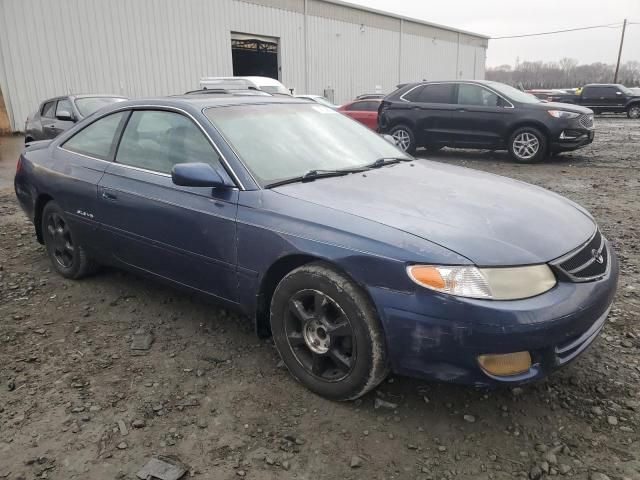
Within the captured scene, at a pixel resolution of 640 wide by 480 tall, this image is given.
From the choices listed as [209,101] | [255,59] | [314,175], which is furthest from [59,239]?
[255,59]

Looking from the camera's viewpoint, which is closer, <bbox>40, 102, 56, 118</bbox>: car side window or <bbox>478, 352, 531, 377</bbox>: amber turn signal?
<bbox>478, 352, 531, 377</bbox>: amber turn signal

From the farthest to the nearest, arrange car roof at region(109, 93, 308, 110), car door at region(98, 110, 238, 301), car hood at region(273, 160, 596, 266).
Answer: car roof at region(109, 93, 308, 110) < car door at region(98, 110, 238, 301) < car hood at region(273, 160, 596, 266)

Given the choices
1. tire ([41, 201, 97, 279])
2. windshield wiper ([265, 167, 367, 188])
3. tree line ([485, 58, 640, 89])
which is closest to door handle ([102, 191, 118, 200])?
tire ([41, 201, 97, 279])

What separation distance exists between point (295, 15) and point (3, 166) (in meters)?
15.8

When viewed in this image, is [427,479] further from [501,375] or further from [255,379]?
[255,379]

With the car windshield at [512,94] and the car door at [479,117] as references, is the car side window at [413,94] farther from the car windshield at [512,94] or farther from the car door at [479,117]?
the car windshield at [512,94]

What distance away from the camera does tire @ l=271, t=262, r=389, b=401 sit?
7.64ft

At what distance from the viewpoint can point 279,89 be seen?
1388cm

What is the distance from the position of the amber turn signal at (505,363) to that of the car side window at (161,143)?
5.84 ft

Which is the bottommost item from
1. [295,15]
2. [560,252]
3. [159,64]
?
[560,252]

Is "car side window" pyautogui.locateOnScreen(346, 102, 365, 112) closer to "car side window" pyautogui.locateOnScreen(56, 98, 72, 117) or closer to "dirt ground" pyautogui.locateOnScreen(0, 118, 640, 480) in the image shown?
"car side window" pyautogui.locateOnScreen(56, 98, 72, 117)

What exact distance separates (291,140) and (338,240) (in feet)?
3.40

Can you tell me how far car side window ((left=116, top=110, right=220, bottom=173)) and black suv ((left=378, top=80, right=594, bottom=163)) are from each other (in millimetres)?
6948

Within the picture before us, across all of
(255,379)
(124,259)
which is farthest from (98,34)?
(255,379)
